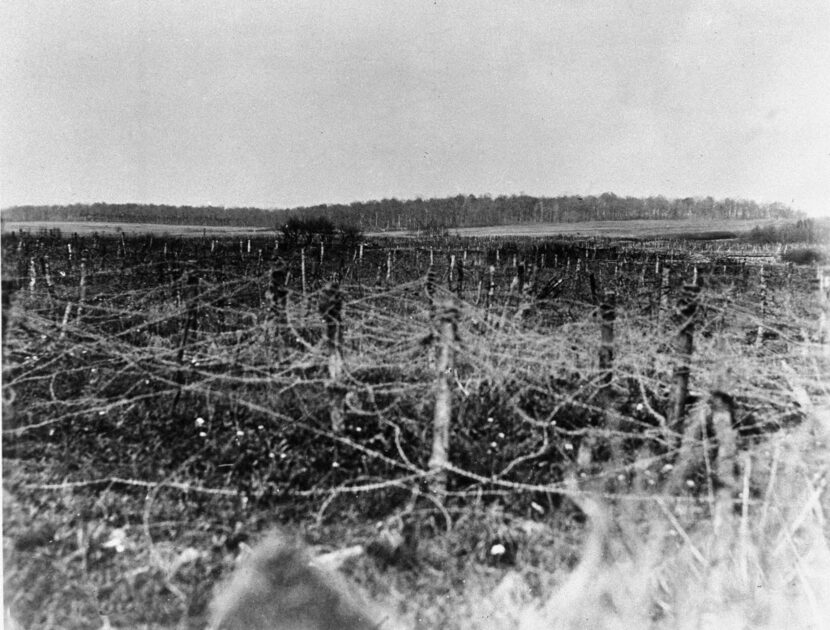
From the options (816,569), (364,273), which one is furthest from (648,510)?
(364,273)

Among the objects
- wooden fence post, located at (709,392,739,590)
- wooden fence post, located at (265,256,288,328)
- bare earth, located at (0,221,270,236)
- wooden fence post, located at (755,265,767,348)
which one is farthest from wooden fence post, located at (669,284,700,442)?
bare earth, located at (0,221,270,236)

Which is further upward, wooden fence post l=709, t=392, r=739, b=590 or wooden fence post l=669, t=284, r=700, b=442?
wooden fence post l=669, t=284, r=700, b=442

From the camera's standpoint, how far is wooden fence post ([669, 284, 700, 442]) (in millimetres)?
3740

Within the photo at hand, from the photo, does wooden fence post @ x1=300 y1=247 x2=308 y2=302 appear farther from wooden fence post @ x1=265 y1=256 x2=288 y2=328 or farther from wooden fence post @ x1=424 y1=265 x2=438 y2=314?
wooden fence post @ x1=424 y1=265 x2=438 y2=314

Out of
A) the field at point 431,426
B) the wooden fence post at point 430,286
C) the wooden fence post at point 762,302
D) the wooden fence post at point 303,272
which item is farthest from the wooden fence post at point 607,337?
the wooden fence post at point 303,272

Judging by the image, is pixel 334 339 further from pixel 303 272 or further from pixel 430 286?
pixel 303 272

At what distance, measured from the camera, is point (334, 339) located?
402 cm

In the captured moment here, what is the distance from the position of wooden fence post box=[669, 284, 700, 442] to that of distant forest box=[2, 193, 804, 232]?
0.87 metres

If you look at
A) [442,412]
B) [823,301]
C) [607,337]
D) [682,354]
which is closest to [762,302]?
[823,301]

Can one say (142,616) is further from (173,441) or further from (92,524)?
(173,441)

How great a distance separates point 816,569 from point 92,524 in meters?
4.61

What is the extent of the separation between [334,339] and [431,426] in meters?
1.06

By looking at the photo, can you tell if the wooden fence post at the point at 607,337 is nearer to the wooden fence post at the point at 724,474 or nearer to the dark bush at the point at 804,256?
the wooden fence post at the point at 724,474

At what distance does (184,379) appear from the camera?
410 cm
